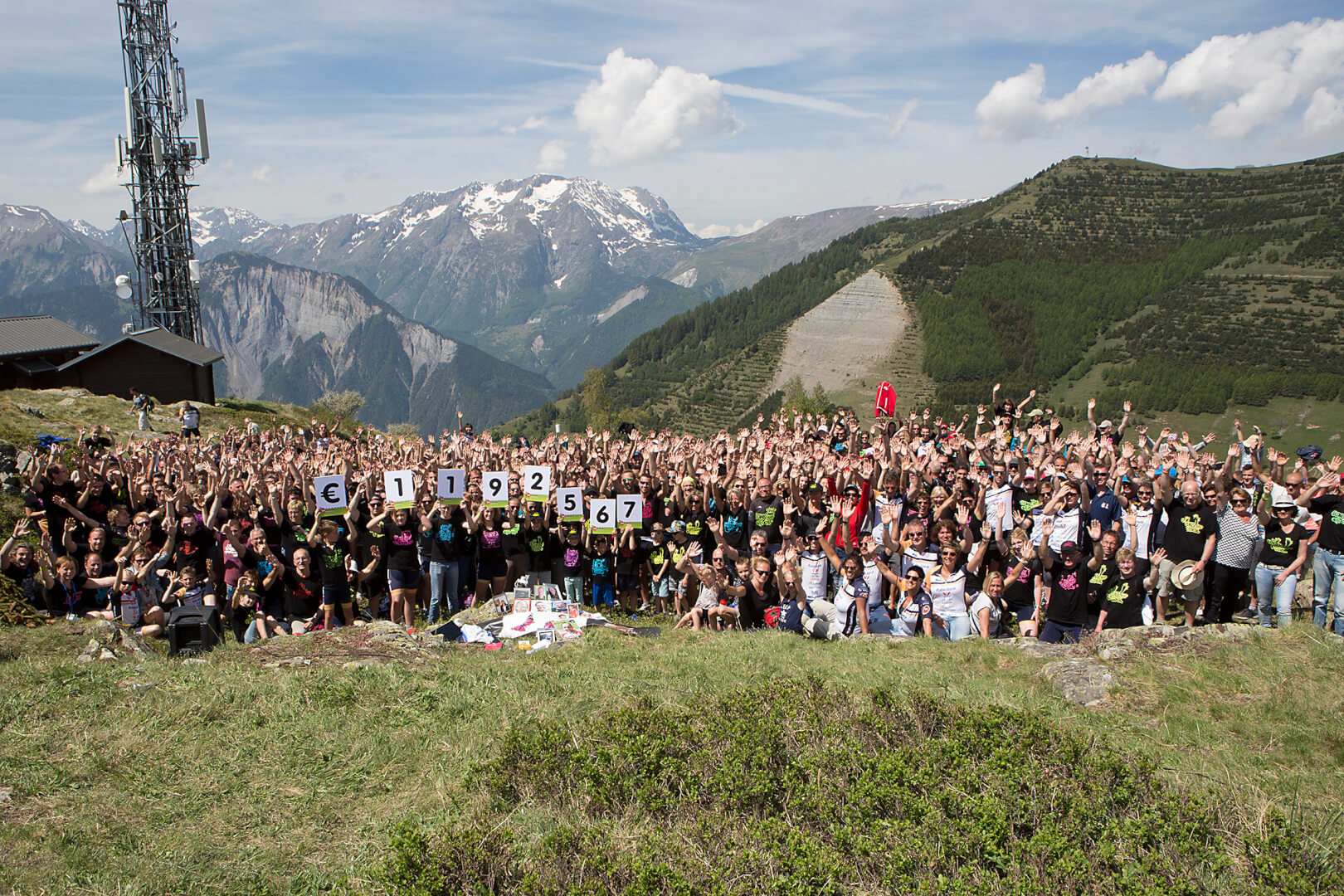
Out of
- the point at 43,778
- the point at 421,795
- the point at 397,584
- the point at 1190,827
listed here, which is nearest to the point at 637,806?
the point at 421,795

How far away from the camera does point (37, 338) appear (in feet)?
143

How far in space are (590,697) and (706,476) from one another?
20.3ft

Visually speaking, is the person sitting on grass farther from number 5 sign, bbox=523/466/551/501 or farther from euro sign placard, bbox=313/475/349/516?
euro sign placard, bbox=313/475/349/516

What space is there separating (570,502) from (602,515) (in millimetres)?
581

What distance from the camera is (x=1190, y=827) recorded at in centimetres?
564

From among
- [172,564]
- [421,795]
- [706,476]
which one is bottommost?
[421,795]

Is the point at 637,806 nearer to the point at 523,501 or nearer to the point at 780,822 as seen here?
the point at 780,822

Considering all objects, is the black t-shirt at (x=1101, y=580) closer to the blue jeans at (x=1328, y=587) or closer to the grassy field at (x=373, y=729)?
the grassy field at (x=373, y=729)

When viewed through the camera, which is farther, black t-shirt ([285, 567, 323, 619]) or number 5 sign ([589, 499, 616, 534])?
number 5 sign ([589, 499, 616, 534])

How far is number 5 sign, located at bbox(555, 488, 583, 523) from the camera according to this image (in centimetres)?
1326

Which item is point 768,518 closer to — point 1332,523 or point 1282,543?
point 1282,543

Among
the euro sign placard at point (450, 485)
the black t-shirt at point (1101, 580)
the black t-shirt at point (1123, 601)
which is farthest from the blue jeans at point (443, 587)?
the black t-shirt at point (1123, 601)

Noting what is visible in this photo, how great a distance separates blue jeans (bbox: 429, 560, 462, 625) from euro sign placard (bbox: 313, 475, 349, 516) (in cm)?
171

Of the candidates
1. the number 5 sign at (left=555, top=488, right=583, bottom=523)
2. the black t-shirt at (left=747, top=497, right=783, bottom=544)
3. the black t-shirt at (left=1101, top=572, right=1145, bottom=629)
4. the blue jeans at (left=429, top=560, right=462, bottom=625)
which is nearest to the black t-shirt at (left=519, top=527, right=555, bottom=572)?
the number 5 sign at (left=555, top=488, right=583, bottom=523)
